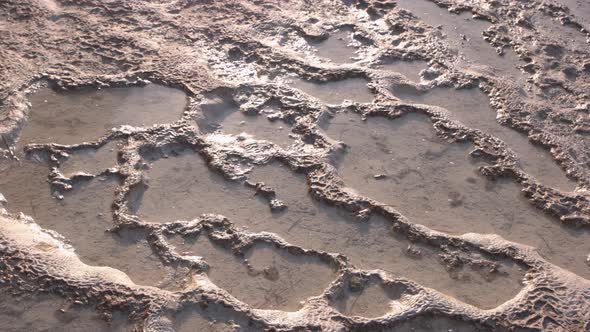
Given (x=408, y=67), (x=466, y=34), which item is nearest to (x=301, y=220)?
(x=408, y=67)

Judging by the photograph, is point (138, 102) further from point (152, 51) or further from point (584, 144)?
point (584, 144)

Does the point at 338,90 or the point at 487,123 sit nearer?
the point at 487,123

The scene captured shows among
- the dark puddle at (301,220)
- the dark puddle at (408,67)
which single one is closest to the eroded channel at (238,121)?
the dark puddle at (301,220)

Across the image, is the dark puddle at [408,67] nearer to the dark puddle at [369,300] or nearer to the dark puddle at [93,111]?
the dark puddle at [93,111]

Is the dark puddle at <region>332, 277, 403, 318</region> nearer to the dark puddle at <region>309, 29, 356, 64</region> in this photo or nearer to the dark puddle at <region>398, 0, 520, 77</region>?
the dark puddle at <region>309, 29, 356, 64</region>

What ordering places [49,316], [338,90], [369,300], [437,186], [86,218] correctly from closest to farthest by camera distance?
[49,316]
[369,300]
[86,218]
[437,186]
[338,90]

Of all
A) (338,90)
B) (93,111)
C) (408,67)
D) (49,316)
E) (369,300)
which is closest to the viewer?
(49,316)

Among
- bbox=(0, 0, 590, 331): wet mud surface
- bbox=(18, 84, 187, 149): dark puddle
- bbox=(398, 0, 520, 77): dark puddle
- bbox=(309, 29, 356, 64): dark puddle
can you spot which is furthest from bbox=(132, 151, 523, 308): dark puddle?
bbox=(398, 0, 520, 77): dark puddle

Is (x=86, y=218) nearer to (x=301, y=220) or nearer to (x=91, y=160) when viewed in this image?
(x=91, y=160)
